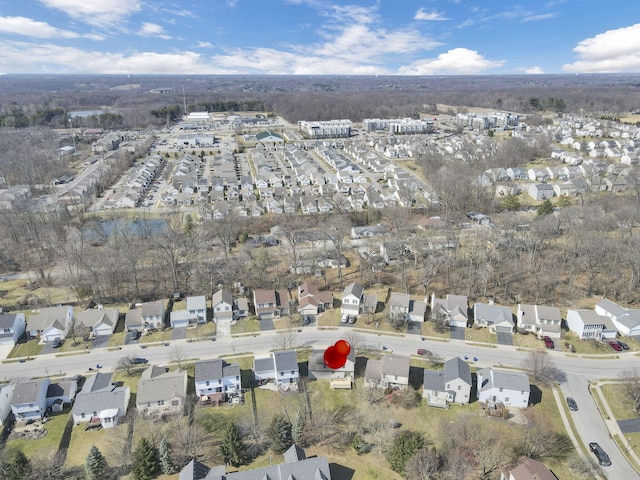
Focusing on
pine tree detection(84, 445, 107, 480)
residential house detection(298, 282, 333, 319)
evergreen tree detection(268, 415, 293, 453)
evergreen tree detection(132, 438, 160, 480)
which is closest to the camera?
pine tree detection(84, 445, 107, 480)

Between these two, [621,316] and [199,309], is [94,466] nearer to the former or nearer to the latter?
[199,309]

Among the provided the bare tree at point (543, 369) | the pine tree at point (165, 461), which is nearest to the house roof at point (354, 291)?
the bare tree at point (543, 369)

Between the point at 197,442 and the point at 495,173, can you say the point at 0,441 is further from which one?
the point at 495,173

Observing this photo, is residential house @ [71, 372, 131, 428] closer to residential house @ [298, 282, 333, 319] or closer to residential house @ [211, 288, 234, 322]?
residential house @ [211, 288, 234, 322]

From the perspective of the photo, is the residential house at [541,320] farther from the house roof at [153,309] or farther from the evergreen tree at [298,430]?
the house roof at [153,309]

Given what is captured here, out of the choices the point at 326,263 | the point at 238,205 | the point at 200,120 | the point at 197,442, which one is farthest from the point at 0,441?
the point at 200,120

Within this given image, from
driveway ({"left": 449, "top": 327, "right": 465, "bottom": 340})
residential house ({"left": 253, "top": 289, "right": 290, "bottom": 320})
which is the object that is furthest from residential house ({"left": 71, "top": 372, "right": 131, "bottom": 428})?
driveway ({"left": 449, "top": 327, "right": 465, "bottom": 340})

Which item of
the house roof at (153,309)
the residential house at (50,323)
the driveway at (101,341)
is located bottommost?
the driveway at (101,341)
